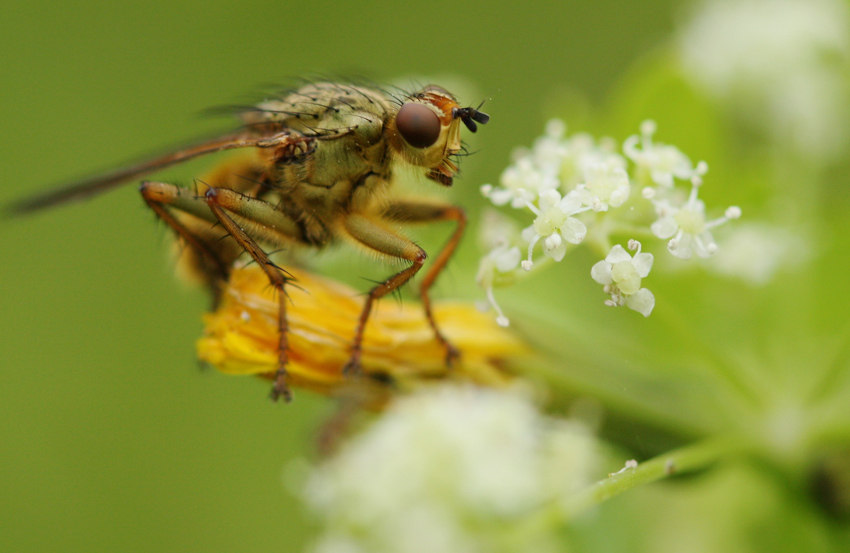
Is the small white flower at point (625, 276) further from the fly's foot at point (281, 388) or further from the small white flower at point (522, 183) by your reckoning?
the fly's foot at point (281, 388)

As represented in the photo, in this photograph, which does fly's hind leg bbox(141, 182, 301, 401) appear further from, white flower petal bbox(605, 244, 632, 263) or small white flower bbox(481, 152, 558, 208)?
white flower petal bbox(605, 244, 632, 263)

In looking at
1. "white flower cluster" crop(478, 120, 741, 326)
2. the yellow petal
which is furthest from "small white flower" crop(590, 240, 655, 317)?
the yellow petal

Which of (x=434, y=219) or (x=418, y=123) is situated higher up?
(x=418, y=123)

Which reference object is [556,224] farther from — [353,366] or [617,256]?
[353,366]

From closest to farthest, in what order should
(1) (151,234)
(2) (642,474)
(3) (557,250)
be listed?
(2) (642,474)
(3) (557,250)
(1) (151,234)

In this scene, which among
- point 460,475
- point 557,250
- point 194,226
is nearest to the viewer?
point 557,250

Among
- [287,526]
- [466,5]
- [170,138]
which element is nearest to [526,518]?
[287,526]

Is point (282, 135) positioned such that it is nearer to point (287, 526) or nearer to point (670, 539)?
point (670, 539)

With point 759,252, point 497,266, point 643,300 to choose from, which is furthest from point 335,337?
point 759,252
